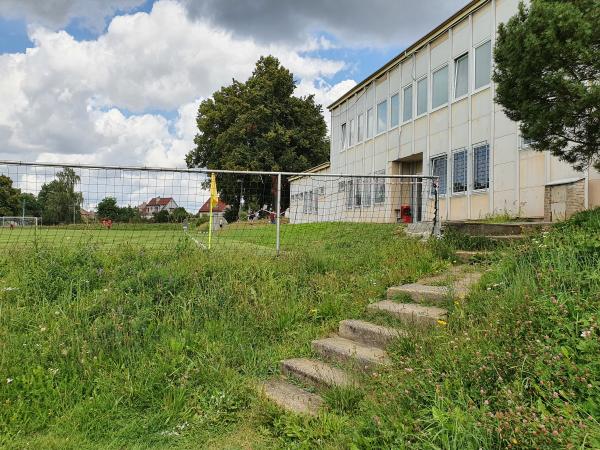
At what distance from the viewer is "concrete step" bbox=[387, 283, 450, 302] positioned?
5.05m

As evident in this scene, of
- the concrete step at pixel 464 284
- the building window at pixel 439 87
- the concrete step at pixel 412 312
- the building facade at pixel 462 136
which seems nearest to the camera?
the concrete step at pixel 412 312

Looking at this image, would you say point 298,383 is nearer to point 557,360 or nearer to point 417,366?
point 417,366

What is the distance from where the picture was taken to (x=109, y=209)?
7.80m

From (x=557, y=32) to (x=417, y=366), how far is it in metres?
4.20

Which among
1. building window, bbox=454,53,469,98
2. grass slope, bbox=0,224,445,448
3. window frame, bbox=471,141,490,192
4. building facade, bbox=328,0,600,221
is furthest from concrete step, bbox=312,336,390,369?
building window, bbox=454,53,469,98

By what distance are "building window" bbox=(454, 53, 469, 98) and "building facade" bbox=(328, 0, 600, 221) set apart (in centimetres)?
3

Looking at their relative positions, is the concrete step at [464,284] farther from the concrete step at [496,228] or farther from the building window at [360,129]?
the building window at [360,129]

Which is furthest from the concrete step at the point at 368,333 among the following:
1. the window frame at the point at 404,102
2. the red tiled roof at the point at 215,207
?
the window frame at the point at 404,102

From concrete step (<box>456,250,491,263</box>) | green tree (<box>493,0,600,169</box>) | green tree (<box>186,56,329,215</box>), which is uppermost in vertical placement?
green tree (<box>186,56,329,215</box>)

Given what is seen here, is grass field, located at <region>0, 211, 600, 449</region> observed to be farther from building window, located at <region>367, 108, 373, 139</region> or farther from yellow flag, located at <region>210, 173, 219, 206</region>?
building window, located at <region>367, 108, 373, 139</region>

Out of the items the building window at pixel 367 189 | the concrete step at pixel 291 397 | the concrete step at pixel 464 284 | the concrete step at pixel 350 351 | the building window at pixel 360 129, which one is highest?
the building window at pixel 360 129

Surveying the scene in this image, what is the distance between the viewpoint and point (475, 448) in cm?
249

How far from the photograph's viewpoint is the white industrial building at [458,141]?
38.1ft

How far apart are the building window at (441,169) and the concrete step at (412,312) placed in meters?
11.5
